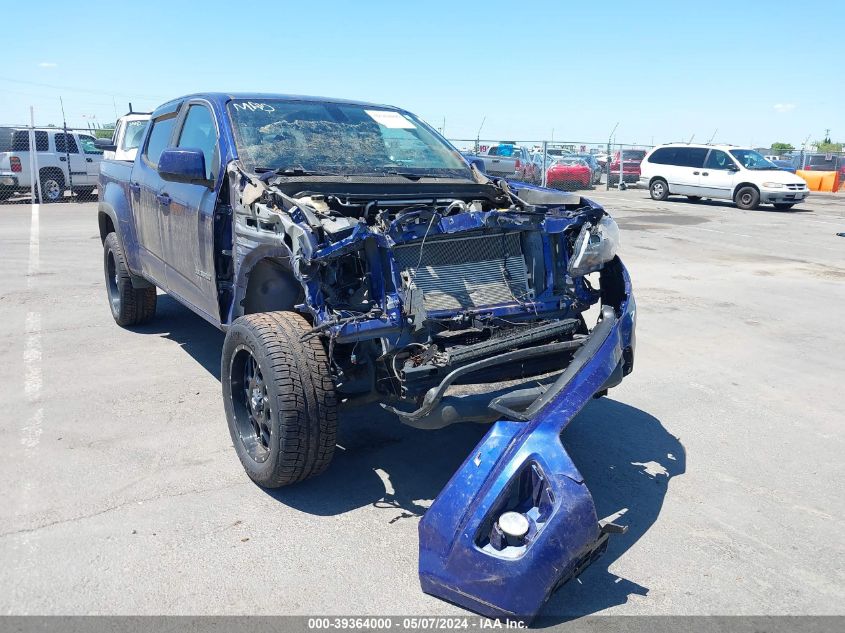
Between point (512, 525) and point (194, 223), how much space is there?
2941 millimetres

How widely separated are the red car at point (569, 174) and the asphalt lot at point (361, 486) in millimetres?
18533

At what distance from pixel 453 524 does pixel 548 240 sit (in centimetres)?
181

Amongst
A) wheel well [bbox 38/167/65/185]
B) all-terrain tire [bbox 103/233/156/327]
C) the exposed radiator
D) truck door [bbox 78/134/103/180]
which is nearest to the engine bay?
the exposed radiator

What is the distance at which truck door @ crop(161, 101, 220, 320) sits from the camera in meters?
4.49

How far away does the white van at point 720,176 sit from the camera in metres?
19.7

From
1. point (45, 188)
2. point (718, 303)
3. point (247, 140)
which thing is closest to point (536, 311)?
point (247, 140)

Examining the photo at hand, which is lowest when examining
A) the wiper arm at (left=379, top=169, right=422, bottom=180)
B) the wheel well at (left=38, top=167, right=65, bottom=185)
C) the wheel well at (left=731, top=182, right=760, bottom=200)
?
the wheel well at (left=731, top=182, right=760, bottom=200)

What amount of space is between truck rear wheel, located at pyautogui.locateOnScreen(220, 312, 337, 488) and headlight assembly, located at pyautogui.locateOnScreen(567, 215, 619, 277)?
4.78 feet

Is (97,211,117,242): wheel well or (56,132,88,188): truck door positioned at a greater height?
(56,132,88,188): truck door

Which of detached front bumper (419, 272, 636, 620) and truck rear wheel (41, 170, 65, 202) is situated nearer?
detached front bumper (419, 272, 636, 620)

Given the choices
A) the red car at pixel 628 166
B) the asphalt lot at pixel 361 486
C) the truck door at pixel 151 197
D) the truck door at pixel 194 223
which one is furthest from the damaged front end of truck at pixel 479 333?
the red car at pixel 628 166

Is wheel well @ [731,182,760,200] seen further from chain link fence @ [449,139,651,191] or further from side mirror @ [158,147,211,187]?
side mirror @ [158,147,211,187]

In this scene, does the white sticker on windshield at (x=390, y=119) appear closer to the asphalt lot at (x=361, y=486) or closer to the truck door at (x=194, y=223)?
the truck door at (x=194, y=223)

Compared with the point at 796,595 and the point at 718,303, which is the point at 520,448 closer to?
the point at 796,595
